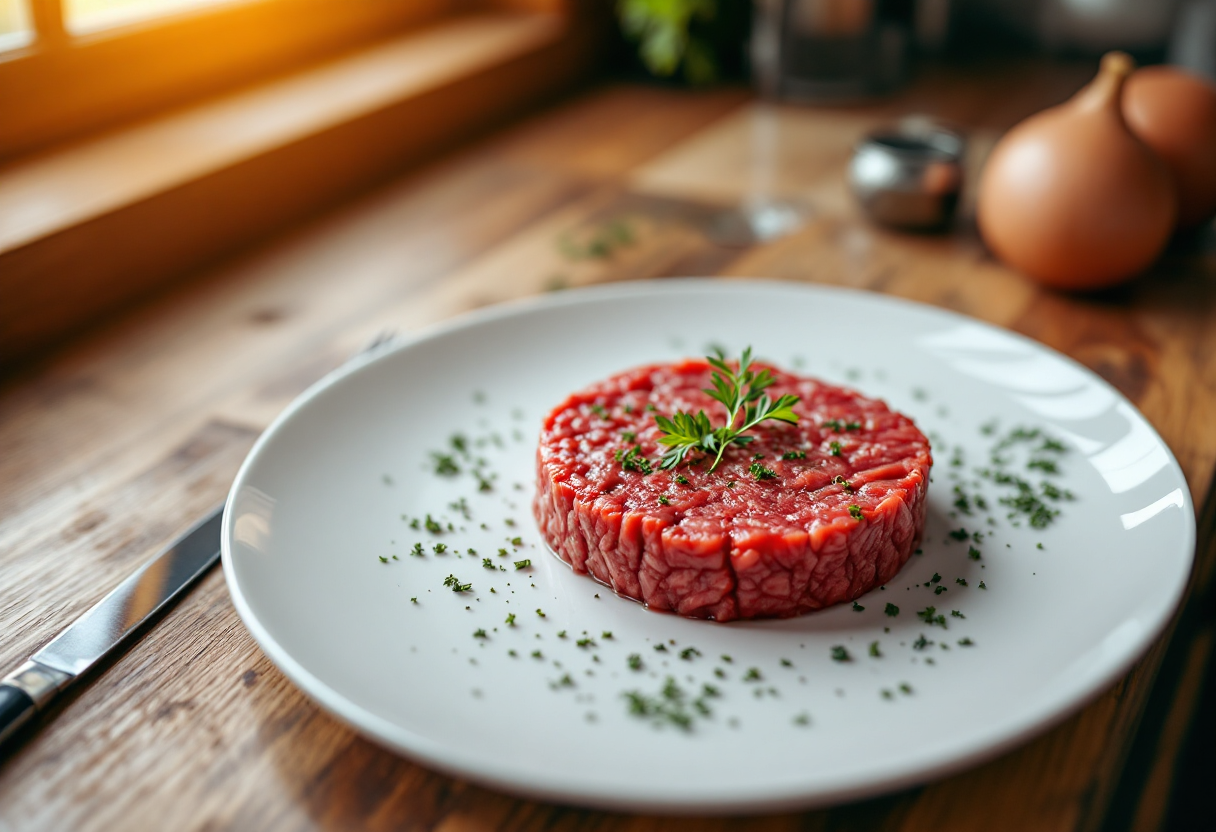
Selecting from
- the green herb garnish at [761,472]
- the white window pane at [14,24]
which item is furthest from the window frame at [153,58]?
the green herb garnish at [761,472]

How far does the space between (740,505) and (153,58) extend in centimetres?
210

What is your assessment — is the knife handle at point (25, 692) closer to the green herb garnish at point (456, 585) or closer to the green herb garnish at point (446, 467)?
the green herb garnish at point (456, 585)

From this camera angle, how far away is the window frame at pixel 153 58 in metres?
2.32

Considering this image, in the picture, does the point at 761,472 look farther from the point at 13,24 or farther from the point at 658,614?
the point at 13,24

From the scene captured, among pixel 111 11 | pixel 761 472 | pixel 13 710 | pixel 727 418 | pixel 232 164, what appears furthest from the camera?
pixel 111 11

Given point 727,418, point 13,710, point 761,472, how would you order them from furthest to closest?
point 727,418
point 761,472
point 13,710

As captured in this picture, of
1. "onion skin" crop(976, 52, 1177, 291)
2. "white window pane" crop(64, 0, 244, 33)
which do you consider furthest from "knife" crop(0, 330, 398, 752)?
"onion skin" crop(976, 52, 1177, 291)

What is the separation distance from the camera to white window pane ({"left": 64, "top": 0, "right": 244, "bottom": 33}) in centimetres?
243

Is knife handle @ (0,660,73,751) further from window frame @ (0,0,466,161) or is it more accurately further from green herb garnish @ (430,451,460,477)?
window frame @ (0,0,466,161)

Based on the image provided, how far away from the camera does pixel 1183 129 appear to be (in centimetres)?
226

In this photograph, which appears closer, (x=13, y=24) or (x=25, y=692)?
(x=25, y=692)

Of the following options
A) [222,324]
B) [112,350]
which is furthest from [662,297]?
[112,350]

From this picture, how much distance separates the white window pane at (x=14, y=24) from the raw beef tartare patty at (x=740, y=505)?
1.68m

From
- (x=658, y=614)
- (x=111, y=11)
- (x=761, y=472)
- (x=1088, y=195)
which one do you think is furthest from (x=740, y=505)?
(x=111, y=11)
